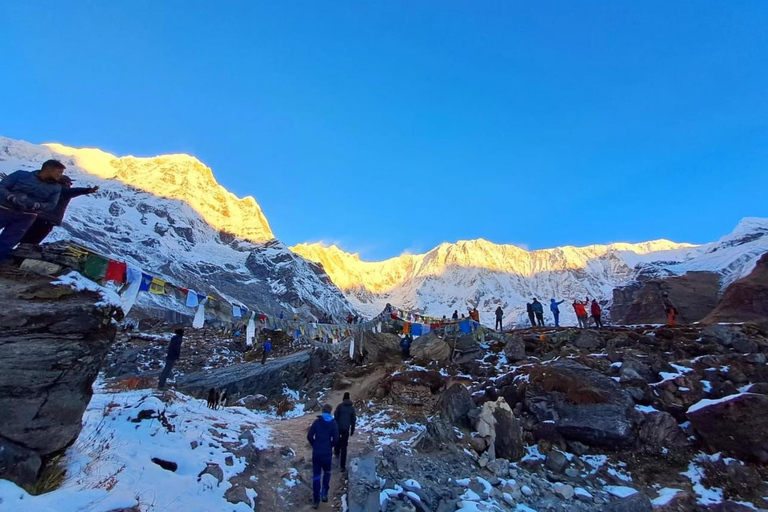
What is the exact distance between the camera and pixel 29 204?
245 inches

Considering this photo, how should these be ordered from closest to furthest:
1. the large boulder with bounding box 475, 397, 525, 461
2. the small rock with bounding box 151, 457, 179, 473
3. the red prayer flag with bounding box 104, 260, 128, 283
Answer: the small rock with bounding box 151, 457, 179, 473, the red prayer flag with bounding box 104, 260, 128, 283, the large boulder with bounding box 475, 397, 525, 461

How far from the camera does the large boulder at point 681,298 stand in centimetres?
3391


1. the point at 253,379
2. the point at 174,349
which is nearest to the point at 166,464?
the point at 174,349

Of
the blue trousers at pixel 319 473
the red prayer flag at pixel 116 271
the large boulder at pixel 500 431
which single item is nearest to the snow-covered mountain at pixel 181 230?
the red prayer flag at pixel 116 271

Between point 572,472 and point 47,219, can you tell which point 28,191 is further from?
point 572,472

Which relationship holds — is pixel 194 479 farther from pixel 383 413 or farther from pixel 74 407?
pixel 383 413

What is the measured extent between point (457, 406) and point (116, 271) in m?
11.0

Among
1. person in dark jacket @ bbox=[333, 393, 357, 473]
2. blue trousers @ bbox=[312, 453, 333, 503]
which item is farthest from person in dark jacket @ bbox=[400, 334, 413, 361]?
blue trousers @ bbox=[312, 453, 333, 503]

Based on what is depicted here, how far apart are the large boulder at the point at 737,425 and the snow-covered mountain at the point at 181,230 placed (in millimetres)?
68887


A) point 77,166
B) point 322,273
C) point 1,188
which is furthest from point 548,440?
point 77,166

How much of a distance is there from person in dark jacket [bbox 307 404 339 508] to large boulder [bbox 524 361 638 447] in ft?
24.8

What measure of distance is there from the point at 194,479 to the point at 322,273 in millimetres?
159241

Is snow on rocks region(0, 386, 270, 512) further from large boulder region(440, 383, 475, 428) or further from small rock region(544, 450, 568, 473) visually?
small rock region(544, 450, 568, 473)

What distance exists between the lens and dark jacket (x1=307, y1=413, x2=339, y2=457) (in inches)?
325
